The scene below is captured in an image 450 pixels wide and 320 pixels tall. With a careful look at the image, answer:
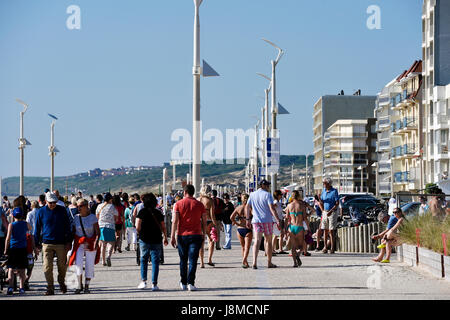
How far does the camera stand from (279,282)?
15.7m

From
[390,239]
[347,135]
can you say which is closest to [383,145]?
[347,135]

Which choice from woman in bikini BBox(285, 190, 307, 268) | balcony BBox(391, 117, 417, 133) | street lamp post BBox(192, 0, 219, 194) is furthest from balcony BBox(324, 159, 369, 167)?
woman in bikini BBox(285, 190, 307, 268)

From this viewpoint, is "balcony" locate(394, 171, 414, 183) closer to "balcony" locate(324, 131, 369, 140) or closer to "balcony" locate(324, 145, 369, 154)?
"balcony" locate(324, 131, 369, 140)

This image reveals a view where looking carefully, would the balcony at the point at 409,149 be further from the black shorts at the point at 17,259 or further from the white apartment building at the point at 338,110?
the black shorts at the point at 17,259

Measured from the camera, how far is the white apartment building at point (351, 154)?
15266 centimetres

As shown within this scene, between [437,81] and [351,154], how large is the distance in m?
83.3

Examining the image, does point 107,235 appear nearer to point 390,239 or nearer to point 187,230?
point 390,239

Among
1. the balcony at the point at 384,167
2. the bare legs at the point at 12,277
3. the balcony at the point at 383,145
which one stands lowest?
the bare legs at the point at 12,277

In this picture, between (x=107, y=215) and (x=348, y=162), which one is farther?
(x=348, y=162)

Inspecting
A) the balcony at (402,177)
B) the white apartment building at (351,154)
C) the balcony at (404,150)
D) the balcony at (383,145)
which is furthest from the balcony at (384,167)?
the white apartment building at (351,154)

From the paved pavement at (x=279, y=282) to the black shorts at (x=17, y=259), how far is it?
1.61 ft

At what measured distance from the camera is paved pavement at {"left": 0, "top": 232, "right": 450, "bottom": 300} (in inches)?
535
